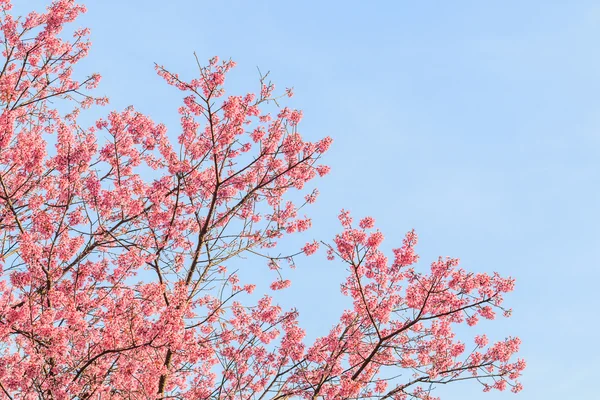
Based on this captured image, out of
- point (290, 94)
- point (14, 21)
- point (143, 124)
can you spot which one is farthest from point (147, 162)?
point (14, 21)

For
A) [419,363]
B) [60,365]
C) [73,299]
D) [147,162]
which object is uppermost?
[147,162]

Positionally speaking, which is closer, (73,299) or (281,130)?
(73,299)

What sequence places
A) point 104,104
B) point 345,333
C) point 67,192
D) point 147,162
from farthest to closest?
1. point 104,104
2. point 147,162
3. point 345,333
4. point 67,192

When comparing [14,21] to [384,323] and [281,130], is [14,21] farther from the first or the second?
[384,323]

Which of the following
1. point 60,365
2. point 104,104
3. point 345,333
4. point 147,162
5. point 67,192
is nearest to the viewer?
point 60,365

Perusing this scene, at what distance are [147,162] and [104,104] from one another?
6.88 ft

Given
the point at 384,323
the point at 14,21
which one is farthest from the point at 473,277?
the point at 14,21

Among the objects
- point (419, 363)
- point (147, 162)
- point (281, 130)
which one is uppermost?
point (281, 130)

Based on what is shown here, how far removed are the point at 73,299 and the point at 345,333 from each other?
4667mm

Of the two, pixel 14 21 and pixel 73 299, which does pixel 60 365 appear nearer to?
pixel 73 299

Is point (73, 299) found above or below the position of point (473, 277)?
below

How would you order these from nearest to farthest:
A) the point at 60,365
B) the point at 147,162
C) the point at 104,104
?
the point at 60,365
the point at 147,162
the point at 104,104

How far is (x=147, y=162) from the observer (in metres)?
12.3

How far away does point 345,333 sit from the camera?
11.3m
